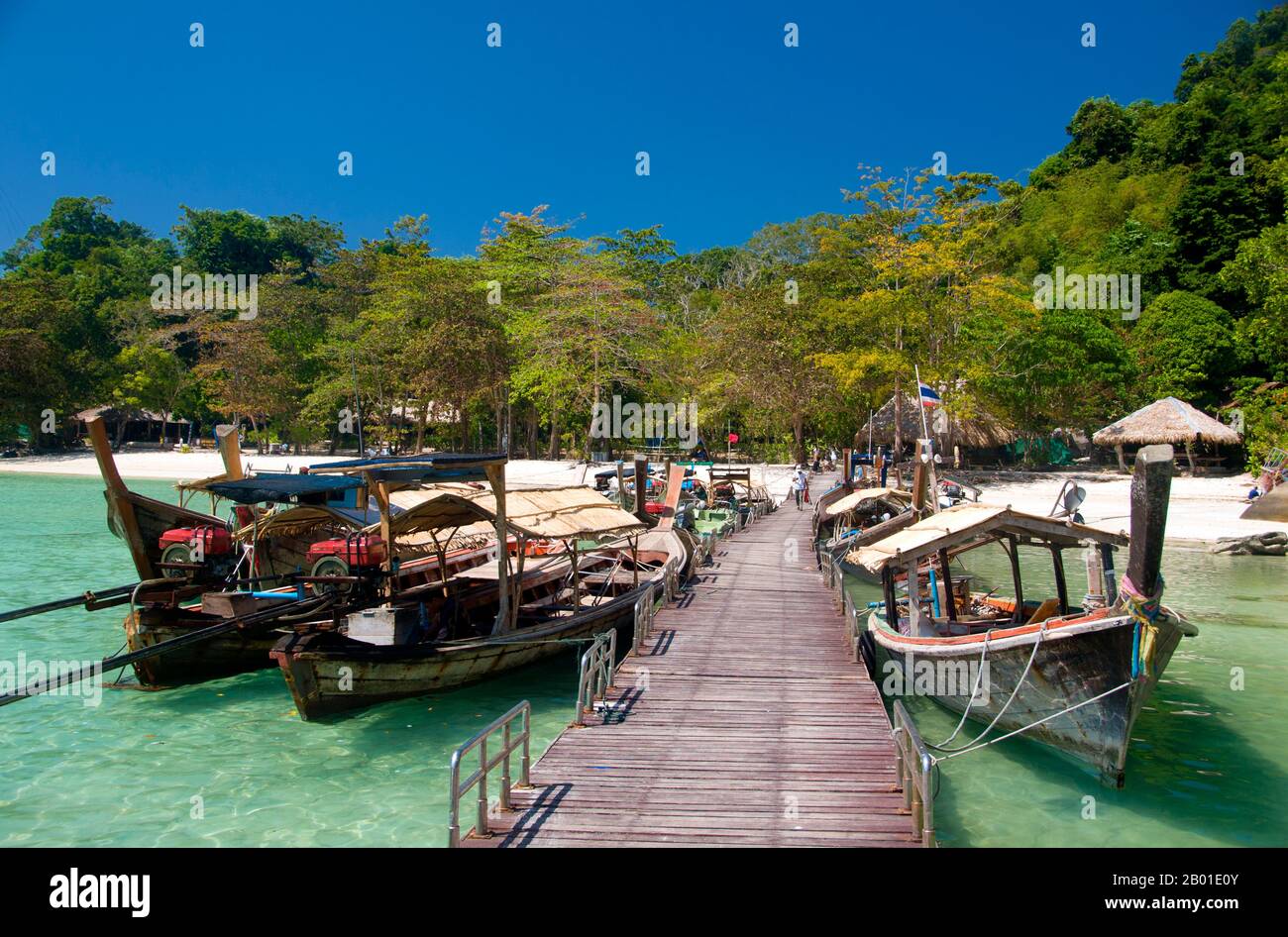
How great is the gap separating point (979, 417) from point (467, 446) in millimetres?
31205

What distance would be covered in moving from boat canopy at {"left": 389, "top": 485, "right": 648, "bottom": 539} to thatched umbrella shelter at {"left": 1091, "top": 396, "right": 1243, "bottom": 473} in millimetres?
30273

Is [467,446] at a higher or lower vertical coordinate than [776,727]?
higher

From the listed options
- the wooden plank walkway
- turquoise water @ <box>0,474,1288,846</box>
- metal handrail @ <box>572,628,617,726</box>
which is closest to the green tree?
turquoise water @ <box>0,474,1288,846</box>

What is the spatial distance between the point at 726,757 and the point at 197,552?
10.1 m

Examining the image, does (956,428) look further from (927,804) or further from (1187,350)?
(927,804)

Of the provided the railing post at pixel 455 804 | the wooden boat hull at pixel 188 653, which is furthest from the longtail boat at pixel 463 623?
the railing post at pixel 455 804

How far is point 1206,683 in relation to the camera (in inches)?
512

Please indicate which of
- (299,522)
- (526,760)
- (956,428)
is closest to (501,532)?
(526,760)

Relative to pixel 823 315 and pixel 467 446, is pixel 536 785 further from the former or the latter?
pixel 467 446

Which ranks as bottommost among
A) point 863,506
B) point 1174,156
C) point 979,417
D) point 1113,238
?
point 863,506

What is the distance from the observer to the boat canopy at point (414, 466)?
10031mm

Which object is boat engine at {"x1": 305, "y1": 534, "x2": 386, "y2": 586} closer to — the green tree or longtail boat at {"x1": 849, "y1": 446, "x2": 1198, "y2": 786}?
longtail boat at {"x1": 849, "y1": 446, "x2": 1198, "y2": 786}
